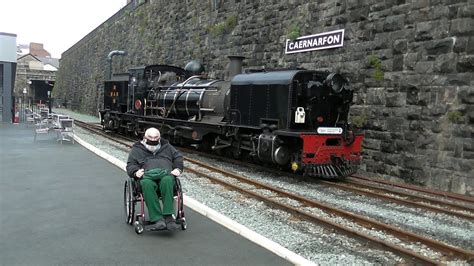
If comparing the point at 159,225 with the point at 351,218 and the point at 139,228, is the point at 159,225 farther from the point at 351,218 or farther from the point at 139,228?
the point at 351,218

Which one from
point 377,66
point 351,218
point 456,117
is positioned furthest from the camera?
point 377,66

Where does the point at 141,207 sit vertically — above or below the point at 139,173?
below

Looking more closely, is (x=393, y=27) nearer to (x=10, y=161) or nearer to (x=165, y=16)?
(x=10, y=161)

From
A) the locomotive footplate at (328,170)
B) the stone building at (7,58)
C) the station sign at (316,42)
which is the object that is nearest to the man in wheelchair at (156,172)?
the locomotive footplate at (328,170)

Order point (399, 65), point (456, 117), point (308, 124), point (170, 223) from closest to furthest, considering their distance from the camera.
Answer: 1. point (170, 223)
2. point (456, 117)
3. point (308, 124)
4. point (399, 65)

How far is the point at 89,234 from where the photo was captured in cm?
521

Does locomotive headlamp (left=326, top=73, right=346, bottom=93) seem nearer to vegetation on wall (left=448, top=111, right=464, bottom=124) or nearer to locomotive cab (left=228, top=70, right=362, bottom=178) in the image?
locomotive cab (left=228, top=70, right=362, bottom=178)

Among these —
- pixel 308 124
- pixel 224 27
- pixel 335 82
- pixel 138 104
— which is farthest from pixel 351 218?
pixel 224 27

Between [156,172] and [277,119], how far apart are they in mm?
4925

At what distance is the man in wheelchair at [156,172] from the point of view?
17.3 feet

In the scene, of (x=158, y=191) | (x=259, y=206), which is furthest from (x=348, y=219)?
(x=158, y=191)

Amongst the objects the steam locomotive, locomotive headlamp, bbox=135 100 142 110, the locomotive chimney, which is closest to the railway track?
the steam locomotive

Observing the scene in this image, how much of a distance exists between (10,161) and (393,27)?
30.8 ft

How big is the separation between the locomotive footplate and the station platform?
3586 millimetres
